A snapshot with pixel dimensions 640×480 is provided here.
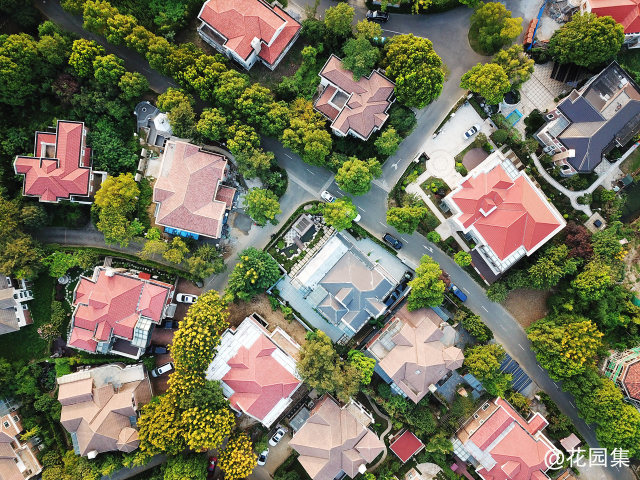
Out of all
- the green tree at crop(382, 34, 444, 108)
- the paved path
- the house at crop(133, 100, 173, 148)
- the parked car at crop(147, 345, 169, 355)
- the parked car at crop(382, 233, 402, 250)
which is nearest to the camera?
the green tree at crop(382, 34, 444, 108)

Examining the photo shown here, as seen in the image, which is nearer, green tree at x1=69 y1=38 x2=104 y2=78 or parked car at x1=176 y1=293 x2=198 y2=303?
green tree at x1=69 y1=38 x2=104 y2=78

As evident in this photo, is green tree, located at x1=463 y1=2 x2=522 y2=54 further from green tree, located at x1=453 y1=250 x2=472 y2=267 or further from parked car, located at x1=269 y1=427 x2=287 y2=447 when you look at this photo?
parked car, located at x1=269 y1=427 x2=287 y2=447

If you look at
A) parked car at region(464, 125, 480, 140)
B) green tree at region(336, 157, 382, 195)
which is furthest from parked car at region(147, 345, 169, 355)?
parked car at region(464, 125, 480, 140)

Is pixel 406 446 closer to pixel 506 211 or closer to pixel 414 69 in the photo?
pixel 506 211

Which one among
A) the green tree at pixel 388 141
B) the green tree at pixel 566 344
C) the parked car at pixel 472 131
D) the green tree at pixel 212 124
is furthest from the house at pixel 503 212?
the green tree at pixel 212 124

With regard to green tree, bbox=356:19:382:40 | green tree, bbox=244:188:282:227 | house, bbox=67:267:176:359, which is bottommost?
house, bbox=67:267:176:359

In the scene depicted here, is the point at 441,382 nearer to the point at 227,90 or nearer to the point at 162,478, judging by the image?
the point at 162,478
